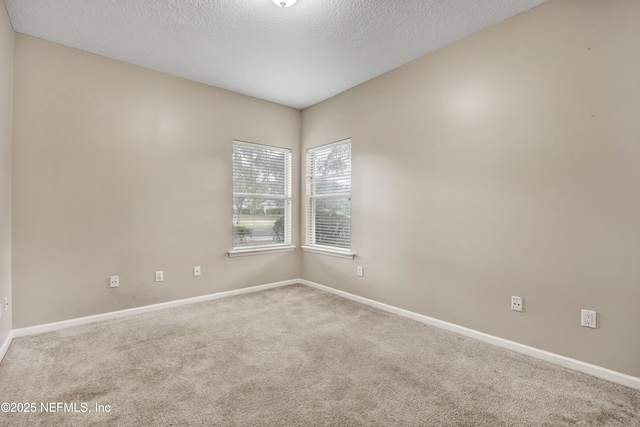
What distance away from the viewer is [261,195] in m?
4.29

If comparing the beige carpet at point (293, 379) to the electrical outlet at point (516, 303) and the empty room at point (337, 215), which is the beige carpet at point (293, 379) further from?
the electrical outlet at point (516, 303)

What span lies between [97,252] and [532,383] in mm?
3854

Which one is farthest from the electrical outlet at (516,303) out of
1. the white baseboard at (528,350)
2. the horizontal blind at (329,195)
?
the horizontal blind at (329,195)

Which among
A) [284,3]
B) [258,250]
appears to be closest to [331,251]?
[258,250]

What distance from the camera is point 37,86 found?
2.73 metres

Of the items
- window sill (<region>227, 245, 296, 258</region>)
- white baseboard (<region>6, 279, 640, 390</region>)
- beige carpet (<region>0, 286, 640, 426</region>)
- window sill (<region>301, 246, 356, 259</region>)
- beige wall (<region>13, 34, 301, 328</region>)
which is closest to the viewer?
beige carpet (<region>0, 286, 640, 426</region>)

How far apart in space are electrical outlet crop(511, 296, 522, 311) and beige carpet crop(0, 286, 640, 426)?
0.36m

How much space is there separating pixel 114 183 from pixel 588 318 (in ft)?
14.0

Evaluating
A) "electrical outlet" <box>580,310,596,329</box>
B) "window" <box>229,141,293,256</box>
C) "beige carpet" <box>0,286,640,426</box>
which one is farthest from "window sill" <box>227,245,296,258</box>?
"electrical outlet" <box>580,310,596,329</box>

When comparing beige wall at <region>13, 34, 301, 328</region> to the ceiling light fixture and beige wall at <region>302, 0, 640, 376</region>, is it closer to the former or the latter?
the ceiling light fixture

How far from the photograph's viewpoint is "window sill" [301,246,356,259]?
12.7 ft

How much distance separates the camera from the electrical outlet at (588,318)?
6.84ft

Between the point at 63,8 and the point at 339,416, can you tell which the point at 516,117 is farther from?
the point at 63,8

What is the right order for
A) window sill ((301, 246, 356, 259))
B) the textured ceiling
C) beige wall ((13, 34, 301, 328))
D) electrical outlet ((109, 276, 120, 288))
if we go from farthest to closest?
window sill ((301, 246, 356, 259))
electrical outlet ((109, 276, 120, 288))
beige wall ((13, 34, 301, 328))
the textured ceiling
